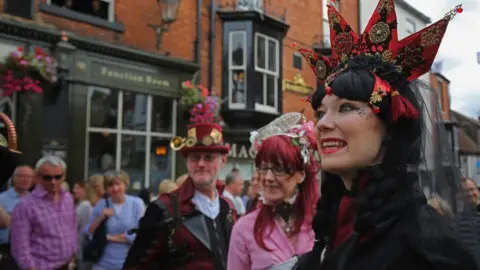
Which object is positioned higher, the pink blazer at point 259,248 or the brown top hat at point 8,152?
the brown top hat at point 8,152

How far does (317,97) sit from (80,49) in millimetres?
8034

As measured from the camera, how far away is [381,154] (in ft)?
5.32

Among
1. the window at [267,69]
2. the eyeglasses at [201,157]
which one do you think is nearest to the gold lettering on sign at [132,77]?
the window at [267,69]


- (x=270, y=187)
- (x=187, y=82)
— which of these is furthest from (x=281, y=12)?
(x=270, y=187)

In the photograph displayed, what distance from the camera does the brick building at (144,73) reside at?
835cm

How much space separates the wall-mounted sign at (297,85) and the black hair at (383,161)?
1230 cm

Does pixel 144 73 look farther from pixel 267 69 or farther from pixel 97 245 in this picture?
pixel 97 245

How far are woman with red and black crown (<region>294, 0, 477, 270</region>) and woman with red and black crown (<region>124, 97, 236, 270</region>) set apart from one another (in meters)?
1.85

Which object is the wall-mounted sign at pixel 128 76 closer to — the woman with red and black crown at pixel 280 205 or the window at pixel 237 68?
the window at pixel 237 68

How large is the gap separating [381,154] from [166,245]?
7.39ft

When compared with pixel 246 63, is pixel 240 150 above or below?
below

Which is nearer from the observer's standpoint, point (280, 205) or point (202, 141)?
point (280, 205)

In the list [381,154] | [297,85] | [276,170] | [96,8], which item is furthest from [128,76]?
[381,154]

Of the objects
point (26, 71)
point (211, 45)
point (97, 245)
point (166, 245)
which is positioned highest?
point (211, 45)
